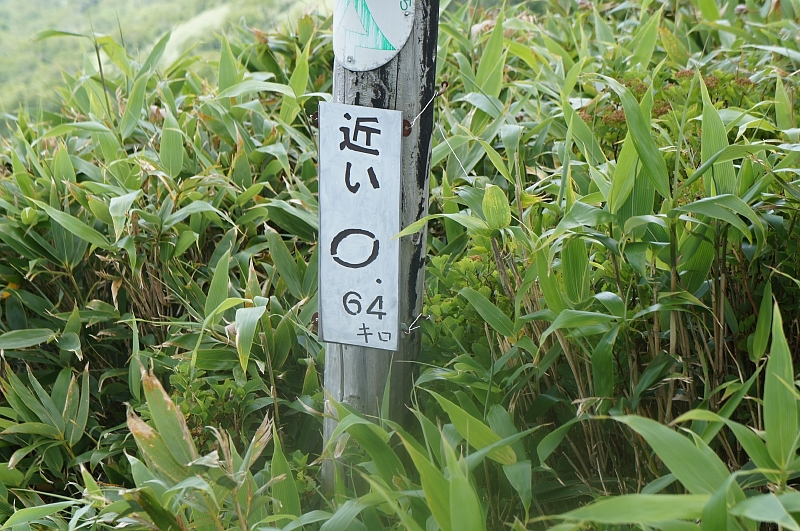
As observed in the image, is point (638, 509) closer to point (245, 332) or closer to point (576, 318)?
point (576, 318)

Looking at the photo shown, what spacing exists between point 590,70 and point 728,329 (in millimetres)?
961

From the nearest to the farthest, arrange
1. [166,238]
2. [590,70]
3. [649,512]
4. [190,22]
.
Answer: [649,512]
[166,238]
[590,70]
[190,22]

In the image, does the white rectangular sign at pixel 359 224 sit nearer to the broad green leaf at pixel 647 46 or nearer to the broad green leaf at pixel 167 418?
the broad green leaf at pixel 167 418

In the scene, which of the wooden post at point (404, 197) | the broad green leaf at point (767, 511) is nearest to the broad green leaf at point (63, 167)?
the wooden post at point (404, 197)

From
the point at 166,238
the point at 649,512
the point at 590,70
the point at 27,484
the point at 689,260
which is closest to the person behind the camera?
the point at 649,512

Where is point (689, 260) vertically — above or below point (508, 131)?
below

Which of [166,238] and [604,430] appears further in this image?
[166,238]

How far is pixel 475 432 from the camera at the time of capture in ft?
2.84

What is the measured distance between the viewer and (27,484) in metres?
1.29

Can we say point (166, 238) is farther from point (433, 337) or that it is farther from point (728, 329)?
point (728, 329)

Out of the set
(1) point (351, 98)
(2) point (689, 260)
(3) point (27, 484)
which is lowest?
(3) point (27, 484)

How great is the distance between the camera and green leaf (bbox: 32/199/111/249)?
1368mm

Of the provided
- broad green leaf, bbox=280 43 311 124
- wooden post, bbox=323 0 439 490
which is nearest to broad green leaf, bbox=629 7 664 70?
broad green leaf, bbox=280 43 311 124

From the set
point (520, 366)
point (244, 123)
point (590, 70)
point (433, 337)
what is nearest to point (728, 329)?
point (520, 366)
